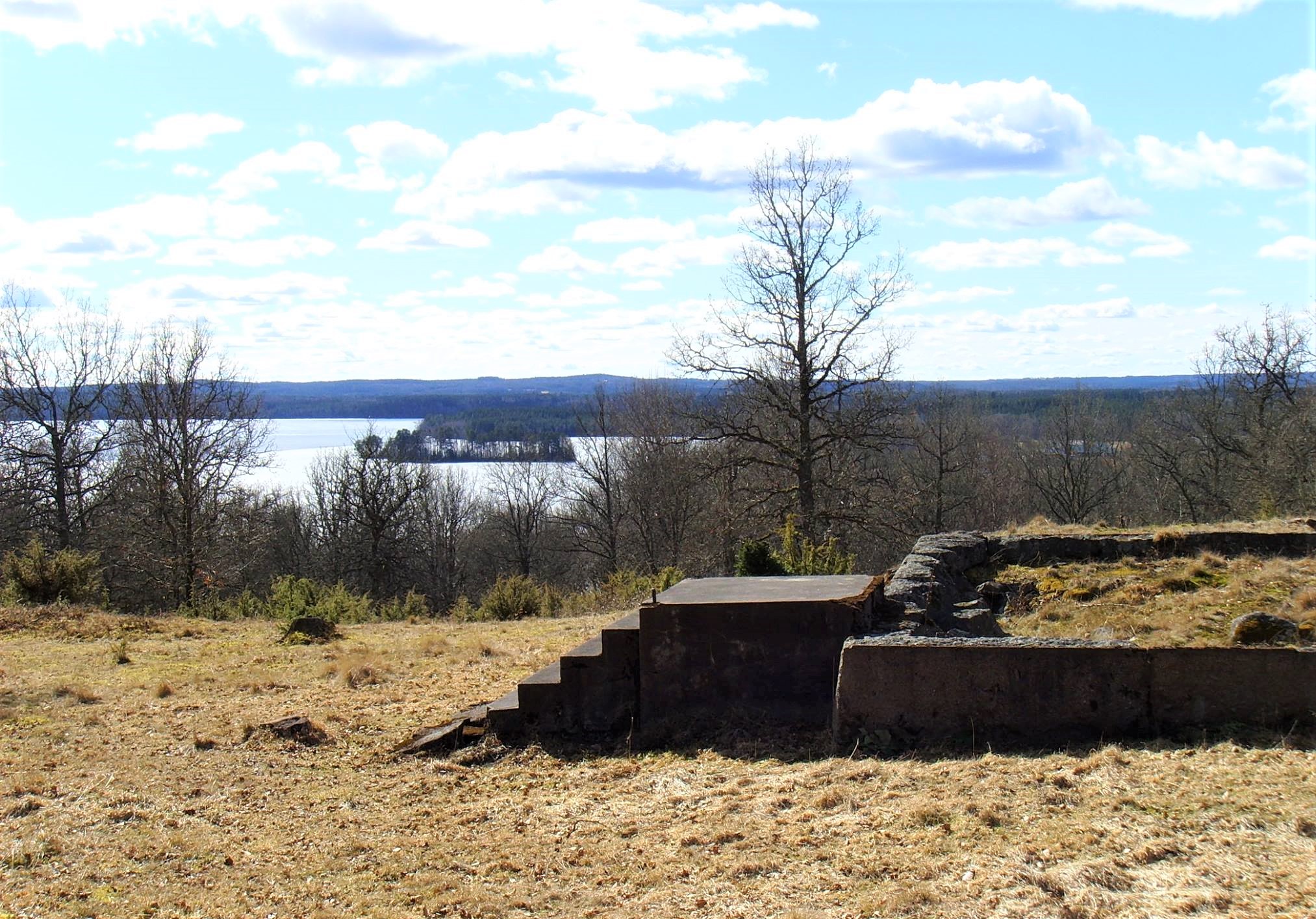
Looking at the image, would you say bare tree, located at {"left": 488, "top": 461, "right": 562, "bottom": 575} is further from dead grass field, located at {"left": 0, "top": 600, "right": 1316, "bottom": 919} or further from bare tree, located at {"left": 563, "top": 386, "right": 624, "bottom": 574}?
dead grass field, located at {"left": 0, "top": 600, "right": 1316, "bottom": 919}

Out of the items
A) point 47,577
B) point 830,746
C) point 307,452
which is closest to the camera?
point 830,746

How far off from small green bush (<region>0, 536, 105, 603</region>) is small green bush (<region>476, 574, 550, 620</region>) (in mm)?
6494

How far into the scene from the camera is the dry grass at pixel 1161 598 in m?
7.45

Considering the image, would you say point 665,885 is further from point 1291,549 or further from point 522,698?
point 1291,549

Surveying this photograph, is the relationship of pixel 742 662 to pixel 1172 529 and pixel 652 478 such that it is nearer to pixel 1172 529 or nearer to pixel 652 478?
→ pixel 1172 529

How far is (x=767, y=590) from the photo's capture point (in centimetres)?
763

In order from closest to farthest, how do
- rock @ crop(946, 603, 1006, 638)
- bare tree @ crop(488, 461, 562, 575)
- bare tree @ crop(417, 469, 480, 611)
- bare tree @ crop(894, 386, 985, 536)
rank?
rock @ crop(946, 603, 1006, 638) < bare tree @ crop(894, 386, 985, 536) < bare tree @ crop(417, 469, 480, 611) < bare tree @ crop(488, 461, 562, 575)

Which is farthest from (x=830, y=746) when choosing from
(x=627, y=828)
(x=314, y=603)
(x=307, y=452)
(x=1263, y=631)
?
(x=307, y=452)

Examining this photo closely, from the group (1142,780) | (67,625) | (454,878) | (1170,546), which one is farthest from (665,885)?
(67,625)

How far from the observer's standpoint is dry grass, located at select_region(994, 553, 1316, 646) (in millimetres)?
7449

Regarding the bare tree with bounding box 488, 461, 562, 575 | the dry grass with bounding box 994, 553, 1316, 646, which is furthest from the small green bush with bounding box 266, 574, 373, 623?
the bare tree with bounding box 488, 461, 562, 575

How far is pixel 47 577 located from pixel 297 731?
38.3 ft

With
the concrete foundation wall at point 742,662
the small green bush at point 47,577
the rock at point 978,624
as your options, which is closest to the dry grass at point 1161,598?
the rock at point 978,624

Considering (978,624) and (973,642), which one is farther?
(978,624)
